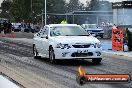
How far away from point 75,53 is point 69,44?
372 millimetres

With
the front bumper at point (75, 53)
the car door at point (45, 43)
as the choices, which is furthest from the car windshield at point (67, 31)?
the front bumper at point (75, 53)

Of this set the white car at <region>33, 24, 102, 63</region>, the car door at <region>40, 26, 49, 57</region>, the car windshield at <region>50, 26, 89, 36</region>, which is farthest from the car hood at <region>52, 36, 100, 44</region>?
the car door at <region>40, 26, 49, 57</region>

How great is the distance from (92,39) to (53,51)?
1429 millimetres

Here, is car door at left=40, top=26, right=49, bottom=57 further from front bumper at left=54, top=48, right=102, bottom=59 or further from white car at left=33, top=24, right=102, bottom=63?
front bumper at left=54, top=48, right=102, bottom=59

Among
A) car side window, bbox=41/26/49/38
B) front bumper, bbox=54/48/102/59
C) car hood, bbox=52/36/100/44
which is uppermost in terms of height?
car side window, bbox=41/26/49/38

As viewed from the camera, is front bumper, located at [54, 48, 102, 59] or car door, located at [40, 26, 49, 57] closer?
front bumper, located at [54, 48, 102, 59]

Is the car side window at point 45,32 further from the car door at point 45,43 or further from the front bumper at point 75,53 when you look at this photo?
the front bumper at point 75,53

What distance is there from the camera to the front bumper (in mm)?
14336

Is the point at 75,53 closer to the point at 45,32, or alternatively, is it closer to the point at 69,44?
the point at 69,44

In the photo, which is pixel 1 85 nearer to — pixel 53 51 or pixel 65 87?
pixel 65 87

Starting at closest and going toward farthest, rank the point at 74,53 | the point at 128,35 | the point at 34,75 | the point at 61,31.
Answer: the point at 34,75, the point at 74,53, the point at 61,31, the point at 128,35

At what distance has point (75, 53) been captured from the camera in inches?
564

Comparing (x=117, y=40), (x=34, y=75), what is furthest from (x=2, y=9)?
(x=34, y=75)

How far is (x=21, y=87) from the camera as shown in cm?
903
